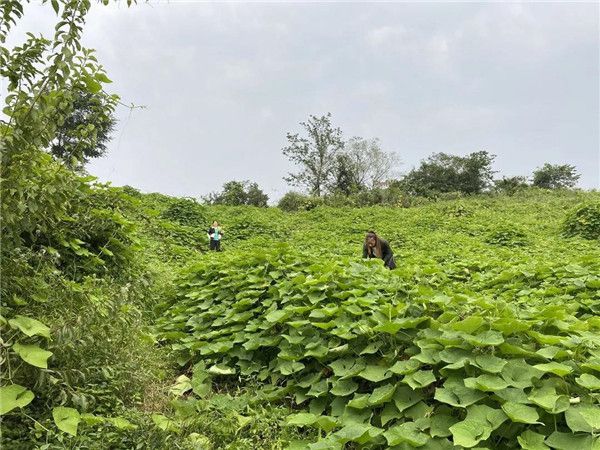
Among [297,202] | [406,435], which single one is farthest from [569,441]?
[297,202]

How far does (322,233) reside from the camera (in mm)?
16156

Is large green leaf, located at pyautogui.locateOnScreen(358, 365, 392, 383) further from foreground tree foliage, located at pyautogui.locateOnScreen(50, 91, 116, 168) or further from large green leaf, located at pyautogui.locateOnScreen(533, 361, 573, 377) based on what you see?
foreground tree foliage, located at pyautogui.locateOnScreen(50, 91, 116, 168)

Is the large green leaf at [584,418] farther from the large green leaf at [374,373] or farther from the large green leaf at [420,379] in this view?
the large green leaf at [374,373]

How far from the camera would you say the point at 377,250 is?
7.36 metres

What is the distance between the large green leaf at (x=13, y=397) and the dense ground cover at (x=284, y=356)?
0.01m

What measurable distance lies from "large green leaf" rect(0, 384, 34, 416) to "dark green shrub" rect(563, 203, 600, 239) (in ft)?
45.5

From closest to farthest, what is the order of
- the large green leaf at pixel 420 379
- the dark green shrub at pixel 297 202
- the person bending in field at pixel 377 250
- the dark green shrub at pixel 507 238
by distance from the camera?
the large green leaf at pixel 420 379
the person bending in field at pixel 377 250
the dark green shrub at pixel 507 238
the dark green shrub at pixel 297 202

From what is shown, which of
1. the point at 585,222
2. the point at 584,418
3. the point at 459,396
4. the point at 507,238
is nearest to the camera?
the point at 584,418

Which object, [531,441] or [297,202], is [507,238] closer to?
[531,441]

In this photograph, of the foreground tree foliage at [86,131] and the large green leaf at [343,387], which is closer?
the foreground tree foliage at [86,131]

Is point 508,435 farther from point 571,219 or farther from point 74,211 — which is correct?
point 571,219

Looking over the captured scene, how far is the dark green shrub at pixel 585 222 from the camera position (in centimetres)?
1295

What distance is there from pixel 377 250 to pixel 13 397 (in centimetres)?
583

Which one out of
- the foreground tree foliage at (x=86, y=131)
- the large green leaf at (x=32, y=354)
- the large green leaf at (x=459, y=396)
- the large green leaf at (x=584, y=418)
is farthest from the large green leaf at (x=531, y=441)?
the foreground tree foliage at (x=86, y=131)
